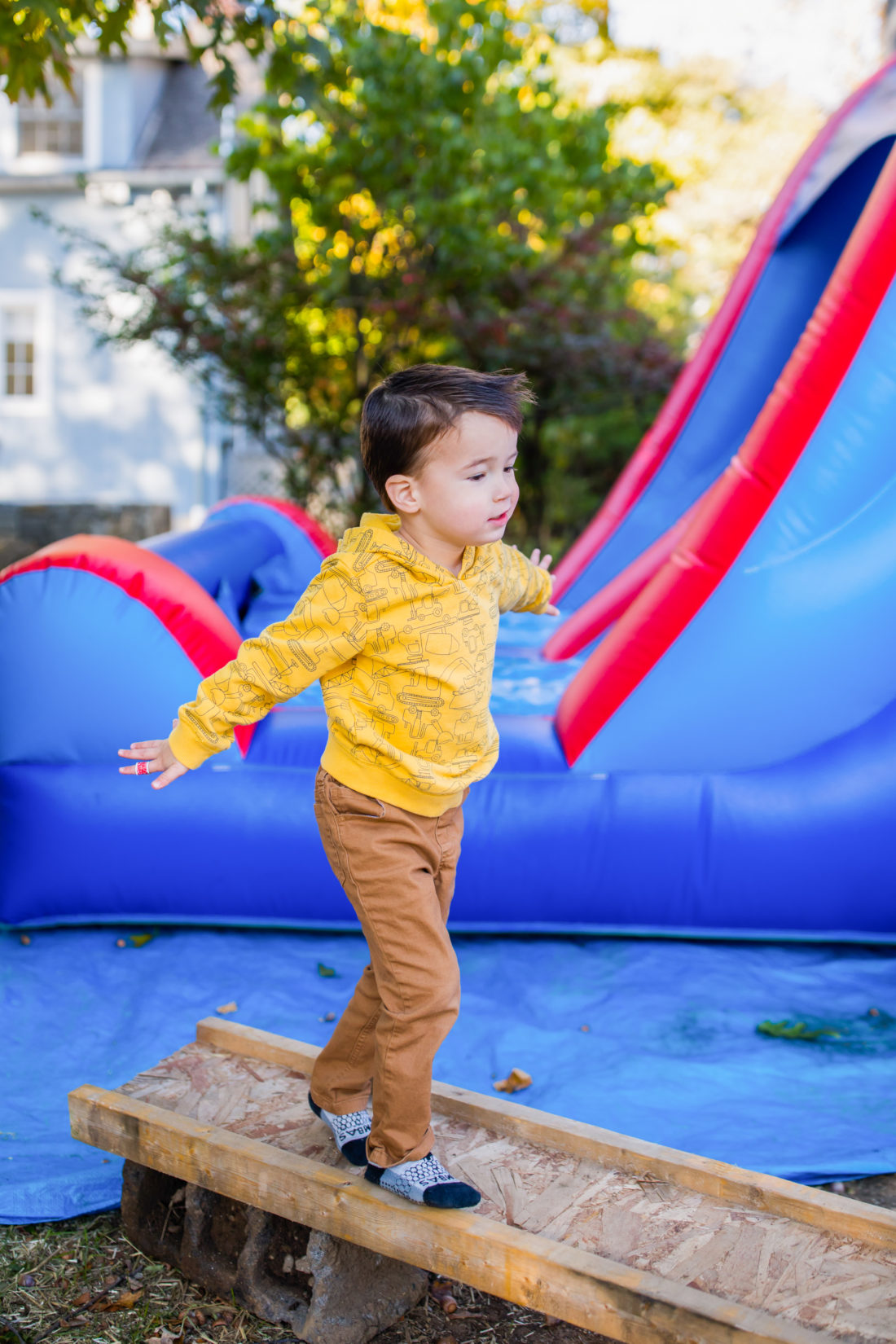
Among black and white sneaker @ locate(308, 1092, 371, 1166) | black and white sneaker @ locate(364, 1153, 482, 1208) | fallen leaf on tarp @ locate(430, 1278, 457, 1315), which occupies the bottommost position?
fallen leaf on tarp @ locate(430, 1278, 457, 1315)

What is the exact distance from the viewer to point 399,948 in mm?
1501

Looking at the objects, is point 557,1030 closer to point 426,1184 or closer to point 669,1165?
point 669,1165

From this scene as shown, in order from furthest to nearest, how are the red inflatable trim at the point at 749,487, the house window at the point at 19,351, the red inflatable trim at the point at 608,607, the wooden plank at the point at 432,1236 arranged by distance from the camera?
1. the house window at the point at 19,351
2. the red inflatable trim at the point at 608,607
3. the red inflatable trim at the point at 749,487
4. the wooden plank at the point at 432,1236

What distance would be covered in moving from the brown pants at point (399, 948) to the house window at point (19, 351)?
1050 cm

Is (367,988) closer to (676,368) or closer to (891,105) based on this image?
(891,105)

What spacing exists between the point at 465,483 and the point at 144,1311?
1239 mm

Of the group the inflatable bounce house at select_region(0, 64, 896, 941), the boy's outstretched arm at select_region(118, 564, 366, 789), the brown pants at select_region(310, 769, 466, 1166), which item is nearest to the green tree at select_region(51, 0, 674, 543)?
the inflatable bounce house at select_region(0, 64, 896, 941)

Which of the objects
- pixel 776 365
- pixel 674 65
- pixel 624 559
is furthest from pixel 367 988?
pixel 674 65

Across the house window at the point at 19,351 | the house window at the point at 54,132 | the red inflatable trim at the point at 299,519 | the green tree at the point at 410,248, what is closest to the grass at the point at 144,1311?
the red inflatable trim at the point at 299,519

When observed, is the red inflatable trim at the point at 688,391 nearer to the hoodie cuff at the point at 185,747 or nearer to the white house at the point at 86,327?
the hoodie cuff at the point at 185,747

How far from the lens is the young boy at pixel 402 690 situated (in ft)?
4.88

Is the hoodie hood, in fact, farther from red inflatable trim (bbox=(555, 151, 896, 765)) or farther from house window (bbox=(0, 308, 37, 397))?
house window (bbox=(0, 308, 37, 397))

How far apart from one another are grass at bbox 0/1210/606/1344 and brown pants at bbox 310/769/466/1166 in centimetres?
30

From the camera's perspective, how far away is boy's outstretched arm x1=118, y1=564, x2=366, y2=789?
151cm
